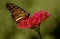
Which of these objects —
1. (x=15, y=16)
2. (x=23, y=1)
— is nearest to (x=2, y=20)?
(x=23, y=1)

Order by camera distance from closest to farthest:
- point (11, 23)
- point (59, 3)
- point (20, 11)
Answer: point (20, 11) < point (59, 3) < point (11, 23)

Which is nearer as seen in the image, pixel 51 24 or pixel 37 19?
pixel 37 19

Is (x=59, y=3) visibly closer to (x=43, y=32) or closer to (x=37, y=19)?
(x=43, y=32)

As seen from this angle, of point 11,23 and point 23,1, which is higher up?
point 23,1

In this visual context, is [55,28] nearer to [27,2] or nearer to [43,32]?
[43,32]

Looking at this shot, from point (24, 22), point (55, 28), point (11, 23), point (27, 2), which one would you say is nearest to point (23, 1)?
point (27, 2)

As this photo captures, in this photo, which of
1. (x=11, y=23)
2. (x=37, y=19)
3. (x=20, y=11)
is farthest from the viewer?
(x=11, y=23)

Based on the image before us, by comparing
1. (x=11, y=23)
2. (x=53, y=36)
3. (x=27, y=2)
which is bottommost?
(x=53, y=36)
